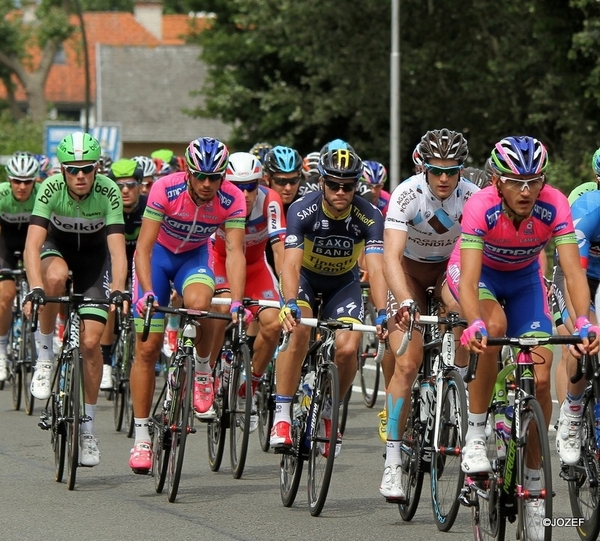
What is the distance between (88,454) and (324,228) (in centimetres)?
207

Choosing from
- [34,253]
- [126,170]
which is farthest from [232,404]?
[126,170]

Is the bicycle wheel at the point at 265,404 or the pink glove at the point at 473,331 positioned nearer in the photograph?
the pink glove at the point at 473,331

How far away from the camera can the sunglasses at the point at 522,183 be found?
7.62 metres

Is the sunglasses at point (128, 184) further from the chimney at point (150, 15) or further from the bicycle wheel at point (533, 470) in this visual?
the chimney at point (150, 15)

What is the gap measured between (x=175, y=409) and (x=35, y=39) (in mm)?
68174

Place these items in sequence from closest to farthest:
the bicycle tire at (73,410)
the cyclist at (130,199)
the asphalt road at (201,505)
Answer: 1. the asphalt road at (201,505)
2. the bicycle tire at (73,410)
3. the cyclist at (130,199)

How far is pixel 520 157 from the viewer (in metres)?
7.59

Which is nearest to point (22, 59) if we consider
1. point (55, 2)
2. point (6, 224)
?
point (55, 2)

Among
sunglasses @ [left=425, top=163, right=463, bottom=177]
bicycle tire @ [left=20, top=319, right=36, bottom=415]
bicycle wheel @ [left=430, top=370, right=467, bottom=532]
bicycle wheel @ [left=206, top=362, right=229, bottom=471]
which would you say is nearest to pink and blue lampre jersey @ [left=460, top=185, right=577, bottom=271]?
bicycle wheel @ [left=430, top=370, right=467, bottom=532]

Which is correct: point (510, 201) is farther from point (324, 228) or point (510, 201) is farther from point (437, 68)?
point (437, 68)

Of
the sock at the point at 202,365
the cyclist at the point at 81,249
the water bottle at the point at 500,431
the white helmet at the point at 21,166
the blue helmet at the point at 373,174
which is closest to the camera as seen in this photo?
the water bottle at the point at 500,431

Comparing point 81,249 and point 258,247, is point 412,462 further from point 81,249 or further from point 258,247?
point 258,247

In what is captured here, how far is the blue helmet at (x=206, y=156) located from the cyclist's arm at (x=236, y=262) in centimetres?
56

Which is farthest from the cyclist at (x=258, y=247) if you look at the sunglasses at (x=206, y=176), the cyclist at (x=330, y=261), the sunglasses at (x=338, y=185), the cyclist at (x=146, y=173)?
the cyclist at (x=146, y=173)
